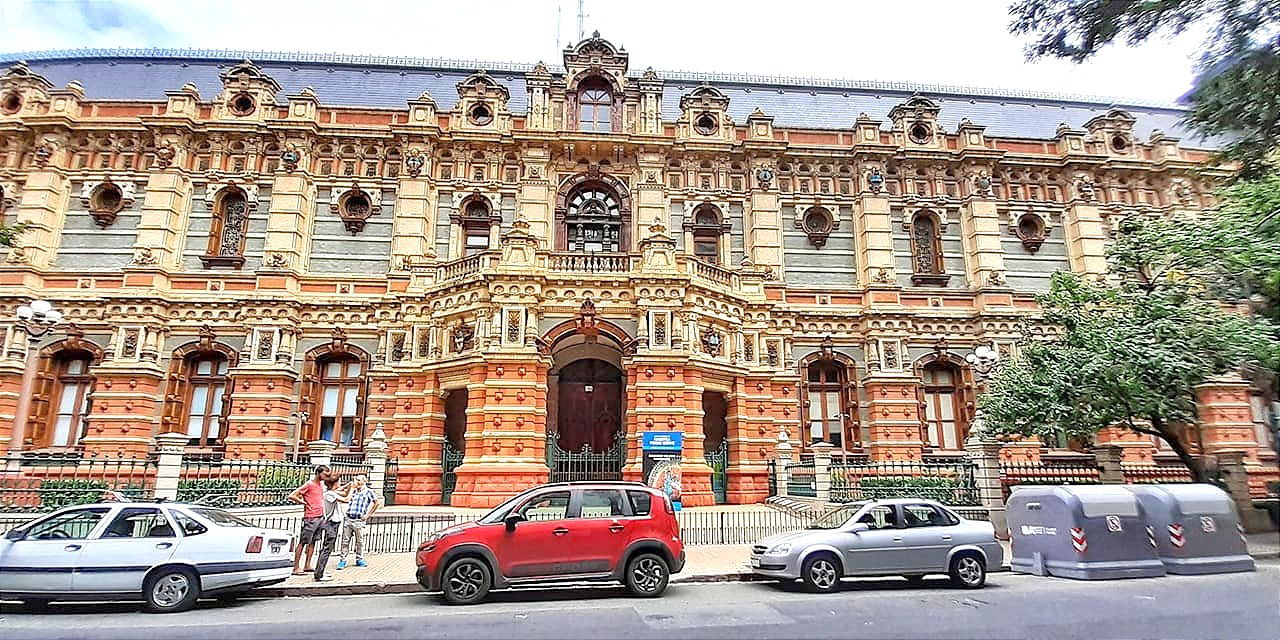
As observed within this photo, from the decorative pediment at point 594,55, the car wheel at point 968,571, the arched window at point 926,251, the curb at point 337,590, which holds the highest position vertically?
the decorative pediment at point 594,55

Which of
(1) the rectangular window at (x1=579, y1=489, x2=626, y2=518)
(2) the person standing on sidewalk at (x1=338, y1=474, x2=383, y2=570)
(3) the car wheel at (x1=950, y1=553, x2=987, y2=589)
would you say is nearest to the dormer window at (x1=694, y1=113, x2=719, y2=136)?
(2) the person standing on sidewalk at (x1=338, y1=474, x2=383, y2=570)

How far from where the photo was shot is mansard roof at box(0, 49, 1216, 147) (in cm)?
2816

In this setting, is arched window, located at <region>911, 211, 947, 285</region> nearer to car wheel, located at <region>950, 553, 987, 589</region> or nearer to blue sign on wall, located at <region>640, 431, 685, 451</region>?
blue sign on wall, located at <region>640, 431, 685, 451</region>

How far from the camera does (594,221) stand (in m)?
25.0

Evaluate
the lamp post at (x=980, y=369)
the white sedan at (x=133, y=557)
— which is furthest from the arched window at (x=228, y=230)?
the lamp post at (x=980, y=369)

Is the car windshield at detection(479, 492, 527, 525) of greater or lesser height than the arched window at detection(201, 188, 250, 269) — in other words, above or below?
below

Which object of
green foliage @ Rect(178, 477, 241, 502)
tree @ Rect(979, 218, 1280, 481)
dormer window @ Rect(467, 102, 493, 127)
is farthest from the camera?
dormer window @ Rect(467, 102, 493, 127)

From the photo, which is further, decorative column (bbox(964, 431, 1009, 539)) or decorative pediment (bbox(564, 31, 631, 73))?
decorative pediment (bbox(564, 31, 631, 73))

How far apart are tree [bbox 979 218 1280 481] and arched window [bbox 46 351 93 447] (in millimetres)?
27876

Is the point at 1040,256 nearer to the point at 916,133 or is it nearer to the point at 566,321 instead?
the point at 916,133

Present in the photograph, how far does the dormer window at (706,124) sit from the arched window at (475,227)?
29.4 ft

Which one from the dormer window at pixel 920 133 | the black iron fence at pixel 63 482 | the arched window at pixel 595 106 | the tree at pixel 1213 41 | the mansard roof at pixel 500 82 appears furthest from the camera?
the mansard roof at pixel 500 82

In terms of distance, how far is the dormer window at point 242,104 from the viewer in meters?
24.8

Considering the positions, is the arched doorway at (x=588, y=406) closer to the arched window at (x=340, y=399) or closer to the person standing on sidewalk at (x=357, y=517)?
the arched window at (x=340, y=399)
